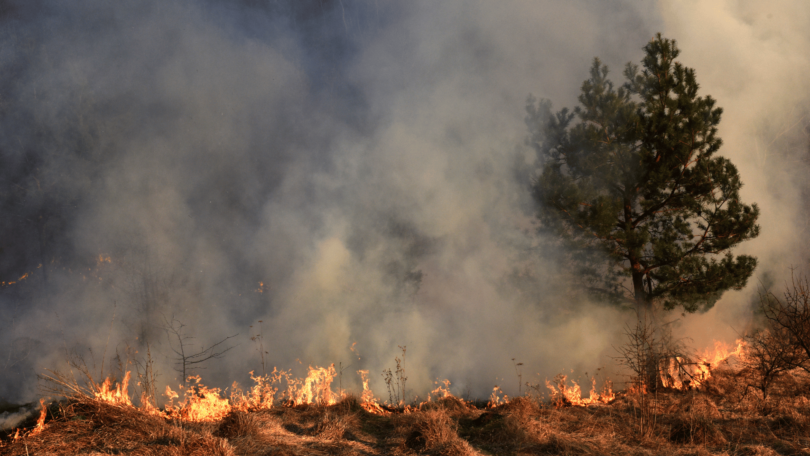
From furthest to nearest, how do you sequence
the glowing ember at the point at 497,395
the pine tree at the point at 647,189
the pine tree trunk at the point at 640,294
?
1. the glowing ember at the point at 497,395
2. the pine tree trunk at the point at 640,294
3. the pine tree at the point at 647,189

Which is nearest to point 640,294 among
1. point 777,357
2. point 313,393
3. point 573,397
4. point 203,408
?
point 573,397

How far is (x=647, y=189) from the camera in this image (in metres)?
9.52

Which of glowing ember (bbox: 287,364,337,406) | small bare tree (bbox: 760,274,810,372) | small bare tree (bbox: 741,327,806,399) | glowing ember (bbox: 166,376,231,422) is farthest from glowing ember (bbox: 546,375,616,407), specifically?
glowing ember (bbox: 166,376,231,422)

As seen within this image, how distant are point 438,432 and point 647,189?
788 cm

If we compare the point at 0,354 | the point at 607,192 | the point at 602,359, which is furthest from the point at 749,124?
the point at 0,354

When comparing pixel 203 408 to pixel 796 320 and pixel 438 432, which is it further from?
pixel 796 320

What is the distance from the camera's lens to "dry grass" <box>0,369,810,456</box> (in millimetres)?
5211

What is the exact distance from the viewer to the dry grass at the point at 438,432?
5211 mm

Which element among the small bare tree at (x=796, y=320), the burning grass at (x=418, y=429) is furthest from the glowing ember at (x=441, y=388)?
the small bare tree at (x=796, y=320)

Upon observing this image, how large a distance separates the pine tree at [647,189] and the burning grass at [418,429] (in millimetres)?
2858

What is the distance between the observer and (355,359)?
12.6 meters

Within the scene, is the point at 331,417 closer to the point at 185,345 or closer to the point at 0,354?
the point at 185,345

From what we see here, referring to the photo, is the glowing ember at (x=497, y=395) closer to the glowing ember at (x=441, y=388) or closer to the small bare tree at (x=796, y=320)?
the glowing ember at (x=441, y=388)

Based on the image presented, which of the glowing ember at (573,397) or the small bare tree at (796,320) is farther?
the glowing ember at (573,397)
